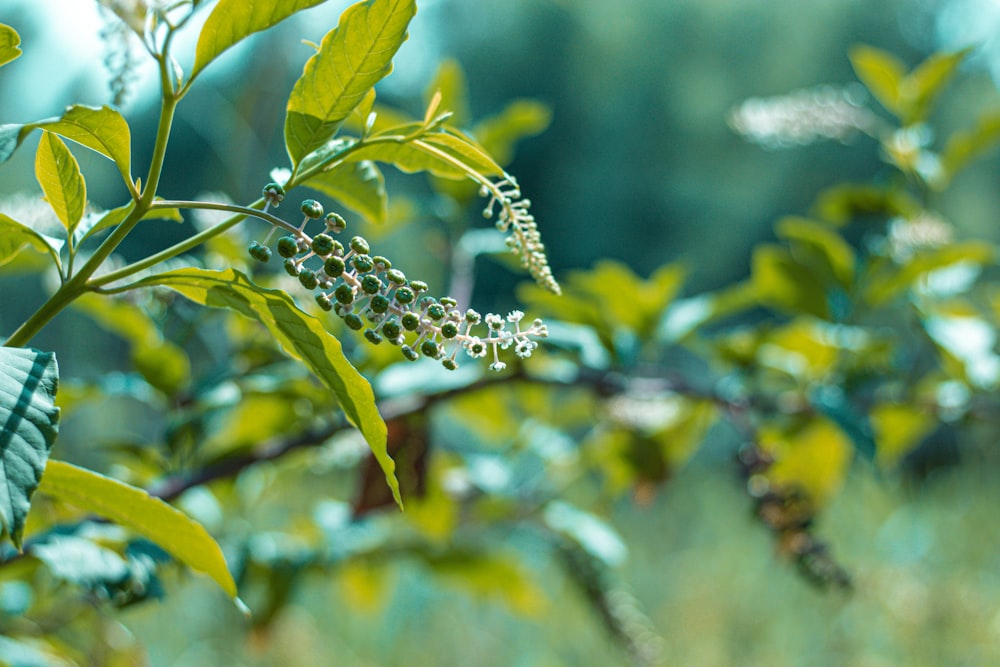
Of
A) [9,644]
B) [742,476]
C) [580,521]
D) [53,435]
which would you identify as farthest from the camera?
[580,521]

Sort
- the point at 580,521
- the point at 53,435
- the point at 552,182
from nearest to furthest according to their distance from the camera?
the point at 53,435 → the point at 580,521 → the point at 552,182

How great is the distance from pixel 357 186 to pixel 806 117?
2.09ft

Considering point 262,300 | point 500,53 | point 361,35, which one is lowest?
point 262,300

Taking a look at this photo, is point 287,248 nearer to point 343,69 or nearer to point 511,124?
point 343,69

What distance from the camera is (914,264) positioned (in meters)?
0.78

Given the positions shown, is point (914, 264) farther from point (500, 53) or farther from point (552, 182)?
point (500, 53)

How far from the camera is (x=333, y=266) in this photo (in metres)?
0.32

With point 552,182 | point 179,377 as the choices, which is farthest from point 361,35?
point 552,182

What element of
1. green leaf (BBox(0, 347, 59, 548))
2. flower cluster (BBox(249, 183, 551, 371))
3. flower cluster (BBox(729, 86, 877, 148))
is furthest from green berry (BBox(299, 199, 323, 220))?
flower cluster (BBox(729, 86, 877, 148))

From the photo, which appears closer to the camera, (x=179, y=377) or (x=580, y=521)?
A: (x=179, y=377)

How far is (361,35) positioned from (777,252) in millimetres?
Answer: 541

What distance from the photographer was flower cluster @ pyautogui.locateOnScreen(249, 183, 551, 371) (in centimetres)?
32

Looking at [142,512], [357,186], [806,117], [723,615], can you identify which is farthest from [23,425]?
[723,615]

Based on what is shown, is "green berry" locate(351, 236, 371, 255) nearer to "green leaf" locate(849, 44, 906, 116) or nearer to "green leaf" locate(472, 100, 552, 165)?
"green leaf" locate(472, 100, 552, 165)
